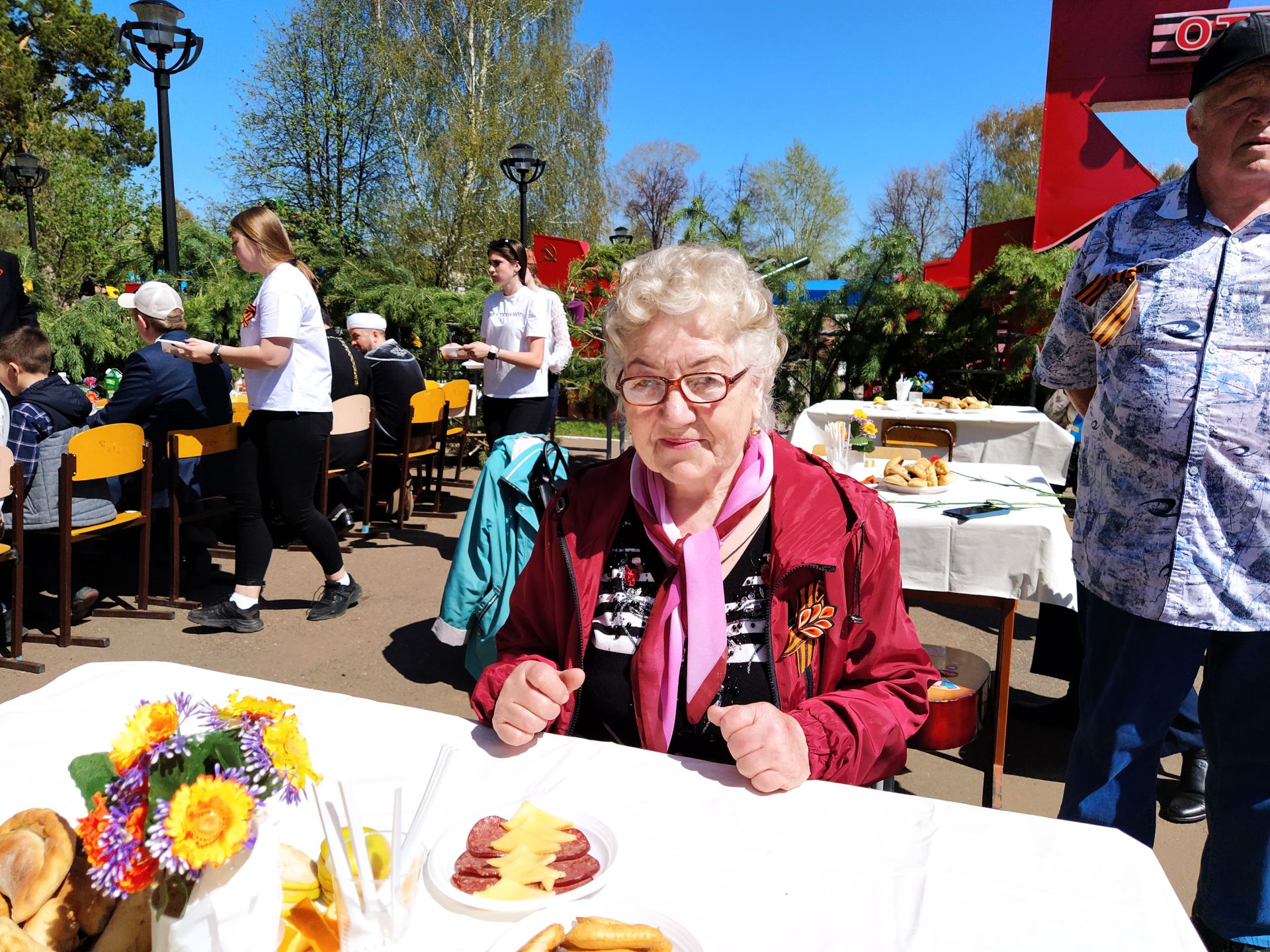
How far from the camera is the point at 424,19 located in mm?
21562

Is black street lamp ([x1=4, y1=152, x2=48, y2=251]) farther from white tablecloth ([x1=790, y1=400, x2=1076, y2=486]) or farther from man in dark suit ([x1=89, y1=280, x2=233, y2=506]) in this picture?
white tablecloth ([x1=790, y1=400, x2=1076, y2=486])

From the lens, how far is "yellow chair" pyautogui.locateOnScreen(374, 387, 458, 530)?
6543 millimetres

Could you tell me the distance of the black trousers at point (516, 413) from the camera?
5.20m

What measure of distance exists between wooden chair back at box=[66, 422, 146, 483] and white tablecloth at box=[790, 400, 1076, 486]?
4.07m

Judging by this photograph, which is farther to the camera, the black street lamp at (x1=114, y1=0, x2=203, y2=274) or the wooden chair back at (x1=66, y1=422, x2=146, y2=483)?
the black street lamp at (x1=114, y1=0, x2=203, y2=274)

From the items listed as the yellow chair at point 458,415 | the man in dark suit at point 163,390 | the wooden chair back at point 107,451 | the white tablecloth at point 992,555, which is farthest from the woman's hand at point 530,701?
the yellow chair at point 458,415

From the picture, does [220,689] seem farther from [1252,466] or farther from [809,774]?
[1252,466]

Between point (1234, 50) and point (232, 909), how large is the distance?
2177 millimetres

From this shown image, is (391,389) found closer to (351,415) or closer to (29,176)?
(351,415)

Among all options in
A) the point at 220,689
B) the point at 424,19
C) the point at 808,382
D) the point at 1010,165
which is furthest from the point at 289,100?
the point at 1010,165

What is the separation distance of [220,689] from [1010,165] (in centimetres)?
3662

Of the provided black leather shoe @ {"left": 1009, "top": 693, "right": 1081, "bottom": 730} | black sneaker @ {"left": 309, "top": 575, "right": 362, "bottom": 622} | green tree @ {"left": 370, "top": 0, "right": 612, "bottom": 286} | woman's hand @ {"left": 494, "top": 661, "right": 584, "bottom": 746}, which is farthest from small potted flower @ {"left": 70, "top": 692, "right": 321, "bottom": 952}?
green tree @ {"left": 370, "top": 0, "right": 612, "bottom": 286}

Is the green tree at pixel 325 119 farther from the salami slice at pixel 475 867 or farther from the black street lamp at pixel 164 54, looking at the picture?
the salami slice at pixel 475 867

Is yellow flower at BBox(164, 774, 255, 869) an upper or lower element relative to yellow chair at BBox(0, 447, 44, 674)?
upper
